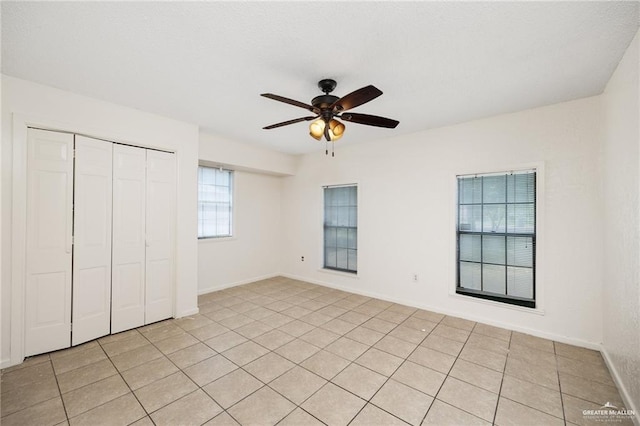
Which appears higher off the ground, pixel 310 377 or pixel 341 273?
pixel 341 273

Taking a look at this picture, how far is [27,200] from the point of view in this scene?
2537mm

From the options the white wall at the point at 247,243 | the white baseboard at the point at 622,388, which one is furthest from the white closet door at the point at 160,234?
the white baseboard at the point at 622,388

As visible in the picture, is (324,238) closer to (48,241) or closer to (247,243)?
(247,243)

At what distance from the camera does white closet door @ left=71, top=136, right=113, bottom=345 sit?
2830mm

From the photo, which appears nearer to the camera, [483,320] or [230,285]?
[483,320]

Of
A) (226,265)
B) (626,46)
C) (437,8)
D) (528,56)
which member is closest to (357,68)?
(437,8)

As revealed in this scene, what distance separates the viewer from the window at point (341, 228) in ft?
16.6

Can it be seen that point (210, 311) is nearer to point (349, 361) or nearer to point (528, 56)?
point (349, 361)

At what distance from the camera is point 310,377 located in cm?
229

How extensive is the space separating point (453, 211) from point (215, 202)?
4.18 meters

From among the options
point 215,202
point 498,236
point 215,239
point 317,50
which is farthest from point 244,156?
point 498,236

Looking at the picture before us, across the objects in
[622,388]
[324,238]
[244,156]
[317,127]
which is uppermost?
[244,156]

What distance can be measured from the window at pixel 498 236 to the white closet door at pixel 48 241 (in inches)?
192

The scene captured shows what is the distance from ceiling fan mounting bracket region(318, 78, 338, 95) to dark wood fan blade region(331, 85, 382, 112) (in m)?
0.31
